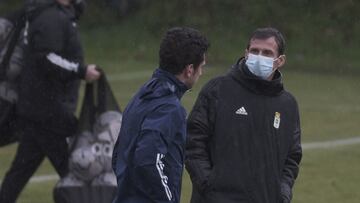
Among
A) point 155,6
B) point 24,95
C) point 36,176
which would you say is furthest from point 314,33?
point 24,95

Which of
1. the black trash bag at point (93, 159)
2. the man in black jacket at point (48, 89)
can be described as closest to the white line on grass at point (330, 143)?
the black trash bag at point (93, 159)

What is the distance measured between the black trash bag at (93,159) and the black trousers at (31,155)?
0.13m

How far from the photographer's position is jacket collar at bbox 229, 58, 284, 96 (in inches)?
213

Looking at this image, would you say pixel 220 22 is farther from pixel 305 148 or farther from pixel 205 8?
pixel 305 148

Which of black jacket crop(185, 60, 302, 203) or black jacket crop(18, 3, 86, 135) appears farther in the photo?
black jacket crop(18, 3, 86, 135)

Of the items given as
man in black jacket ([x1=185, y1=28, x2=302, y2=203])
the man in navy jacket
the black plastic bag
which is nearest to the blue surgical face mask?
man in black jacket ([x1=185, y1=28, x2=302, y2=203])

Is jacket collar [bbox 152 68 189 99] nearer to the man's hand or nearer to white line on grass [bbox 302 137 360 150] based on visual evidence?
the man's hand

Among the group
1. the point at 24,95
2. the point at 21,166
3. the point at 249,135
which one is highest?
the point at 249,135

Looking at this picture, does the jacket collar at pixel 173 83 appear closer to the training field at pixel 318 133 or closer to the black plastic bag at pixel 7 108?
the black plastic bag at pixel 7 108

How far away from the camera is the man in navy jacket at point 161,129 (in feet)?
14.8

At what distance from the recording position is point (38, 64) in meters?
8.02

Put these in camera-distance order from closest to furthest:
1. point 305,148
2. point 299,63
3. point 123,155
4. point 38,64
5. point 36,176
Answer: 1. point 123,155
2. point 38,64
3. point 36,176
4. point 305,148
5. point 299,63

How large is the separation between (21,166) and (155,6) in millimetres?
17182

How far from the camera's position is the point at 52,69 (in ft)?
26.0
